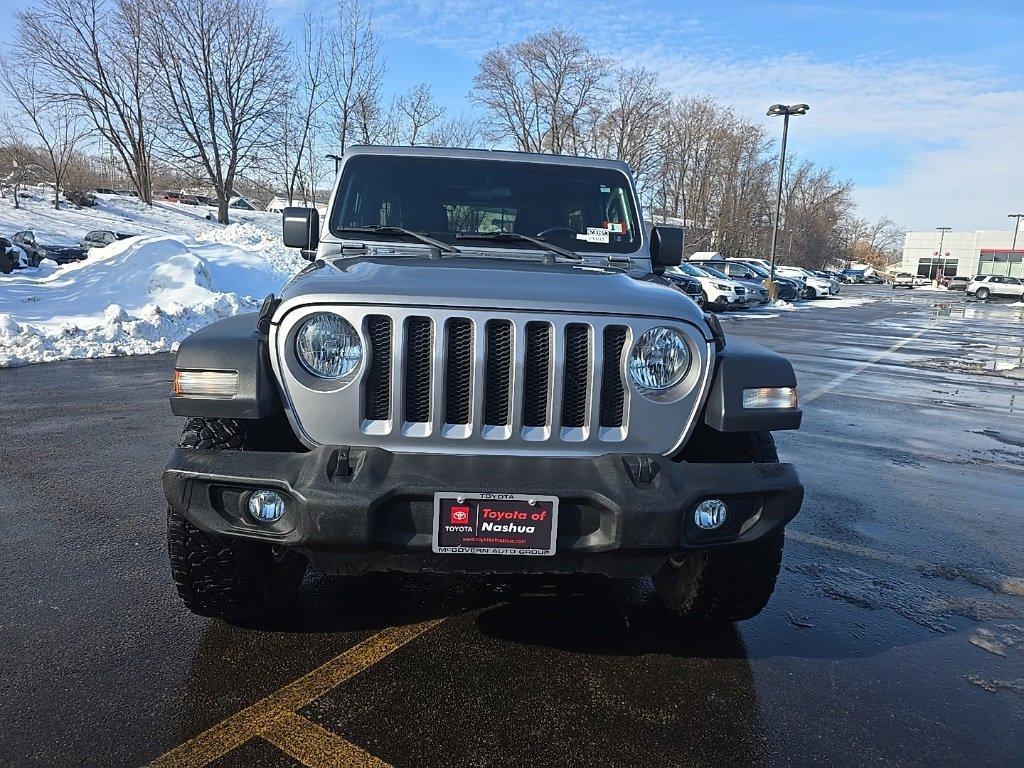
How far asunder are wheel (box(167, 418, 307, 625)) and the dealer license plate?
2.52ft

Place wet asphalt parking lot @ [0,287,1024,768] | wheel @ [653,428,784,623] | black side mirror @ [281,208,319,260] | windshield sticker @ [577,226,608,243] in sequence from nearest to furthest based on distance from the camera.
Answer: wet asphalt parking lot @ [0,287,1024,768], wheel @ [653,428,784,623], black side mirror @ [281,208,319,260], windshield sticker @ [577,226,608,243]

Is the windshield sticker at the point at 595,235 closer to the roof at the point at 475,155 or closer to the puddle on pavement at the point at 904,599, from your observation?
the roof at the point at 475,155

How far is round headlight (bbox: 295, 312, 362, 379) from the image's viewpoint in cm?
251

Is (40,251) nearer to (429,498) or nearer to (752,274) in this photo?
(752,274)

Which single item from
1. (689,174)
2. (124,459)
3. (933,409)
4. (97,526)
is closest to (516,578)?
(97,526)

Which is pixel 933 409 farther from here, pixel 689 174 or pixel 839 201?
pixel 839 201

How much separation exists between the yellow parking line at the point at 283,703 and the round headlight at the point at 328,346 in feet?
3.67

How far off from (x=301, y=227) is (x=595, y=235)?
1.58 metres

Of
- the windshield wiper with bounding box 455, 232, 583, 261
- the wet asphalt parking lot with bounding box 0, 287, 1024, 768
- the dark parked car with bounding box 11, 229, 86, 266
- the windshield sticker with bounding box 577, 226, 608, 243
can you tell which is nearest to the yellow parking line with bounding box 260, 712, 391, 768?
the wet asphalt parking lot with bounding box 0, 287, 1024, 768

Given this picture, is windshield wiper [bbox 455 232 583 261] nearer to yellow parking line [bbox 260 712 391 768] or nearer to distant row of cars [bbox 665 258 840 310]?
yellow parking line [bbox 260 712 391 768]

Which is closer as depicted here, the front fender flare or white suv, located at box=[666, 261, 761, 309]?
the front fender flare

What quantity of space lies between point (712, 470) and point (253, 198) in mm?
61681

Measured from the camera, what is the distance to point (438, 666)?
9.23 feet

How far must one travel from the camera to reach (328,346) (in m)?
2.52
